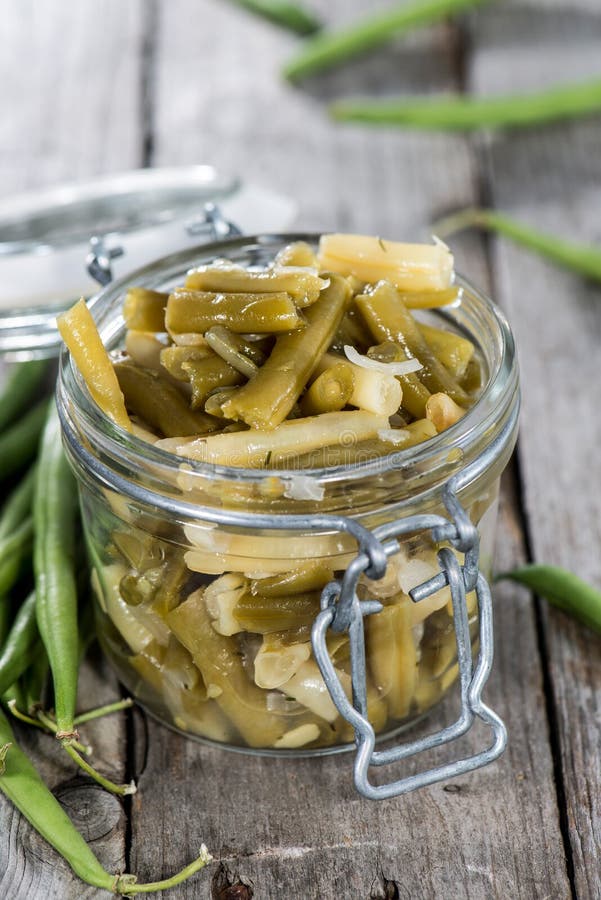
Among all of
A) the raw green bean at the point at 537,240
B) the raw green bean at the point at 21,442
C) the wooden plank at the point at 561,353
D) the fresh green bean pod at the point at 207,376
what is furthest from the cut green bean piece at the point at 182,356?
the raw green bean at the point at 537,240

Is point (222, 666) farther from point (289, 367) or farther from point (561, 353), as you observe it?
point (561, 353)

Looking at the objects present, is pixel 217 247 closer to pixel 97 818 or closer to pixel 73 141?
pixel 97 818

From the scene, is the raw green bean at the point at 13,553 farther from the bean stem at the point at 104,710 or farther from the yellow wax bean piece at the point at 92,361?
the yellow wax bean piece at the point at 92,361

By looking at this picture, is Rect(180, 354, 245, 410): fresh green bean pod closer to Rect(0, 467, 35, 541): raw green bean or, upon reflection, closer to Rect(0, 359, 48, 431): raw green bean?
Rect(0, 467, 35, 541): raw green bean

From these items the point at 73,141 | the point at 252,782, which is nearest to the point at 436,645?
the point at 252,782

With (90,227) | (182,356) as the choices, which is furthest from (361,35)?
(182,356)

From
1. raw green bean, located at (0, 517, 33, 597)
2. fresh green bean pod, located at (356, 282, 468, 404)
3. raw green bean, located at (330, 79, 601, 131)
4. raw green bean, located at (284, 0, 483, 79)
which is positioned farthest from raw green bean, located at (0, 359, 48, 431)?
raw green bean, located at (284, 0, 483, 79)
